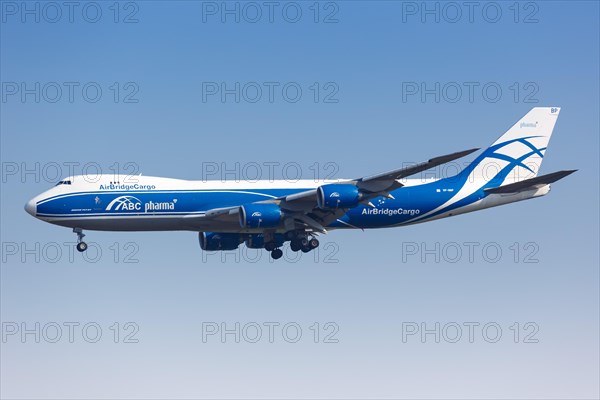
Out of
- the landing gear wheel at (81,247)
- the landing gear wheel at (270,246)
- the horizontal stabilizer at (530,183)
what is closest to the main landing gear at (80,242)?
the landing gear wheel at (81,247)

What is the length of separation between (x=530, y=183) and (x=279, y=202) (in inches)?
557

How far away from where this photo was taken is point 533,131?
201 feet

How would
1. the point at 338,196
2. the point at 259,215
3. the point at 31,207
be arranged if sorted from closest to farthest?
the point at 338,196 < the point at 259,215 < the point at 31,207

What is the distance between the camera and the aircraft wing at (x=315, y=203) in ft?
163

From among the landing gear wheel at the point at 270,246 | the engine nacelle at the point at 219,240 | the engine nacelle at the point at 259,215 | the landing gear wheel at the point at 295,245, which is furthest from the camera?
the engine nacelle at the point at 219,240

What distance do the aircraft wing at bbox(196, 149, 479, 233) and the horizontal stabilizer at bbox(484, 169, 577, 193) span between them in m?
7.71

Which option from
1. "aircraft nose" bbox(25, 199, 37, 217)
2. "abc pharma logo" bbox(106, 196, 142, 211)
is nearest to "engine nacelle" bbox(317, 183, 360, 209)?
"abc pharma logo" bbox(106, 196, 142, 211)

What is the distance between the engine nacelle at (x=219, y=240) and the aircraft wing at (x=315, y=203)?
14.7 feet

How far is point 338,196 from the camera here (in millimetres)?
51000

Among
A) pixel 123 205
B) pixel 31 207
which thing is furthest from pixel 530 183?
pixel 31 207

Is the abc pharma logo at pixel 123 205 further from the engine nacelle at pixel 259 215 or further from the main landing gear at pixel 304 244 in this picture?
the main landing gear at pixel 304 244

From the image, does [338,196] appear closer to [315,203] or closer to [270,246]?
[315,203]

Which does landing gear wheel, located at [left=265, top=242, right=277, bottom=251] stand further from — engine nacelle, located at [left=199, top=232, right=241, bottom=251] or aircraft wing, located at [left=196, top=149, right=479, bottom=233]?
aircraft wing, located at [left=196, top=149, right=479, bottom=233]

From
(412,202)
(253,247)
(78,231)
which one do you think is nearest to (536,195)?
(412,202)
